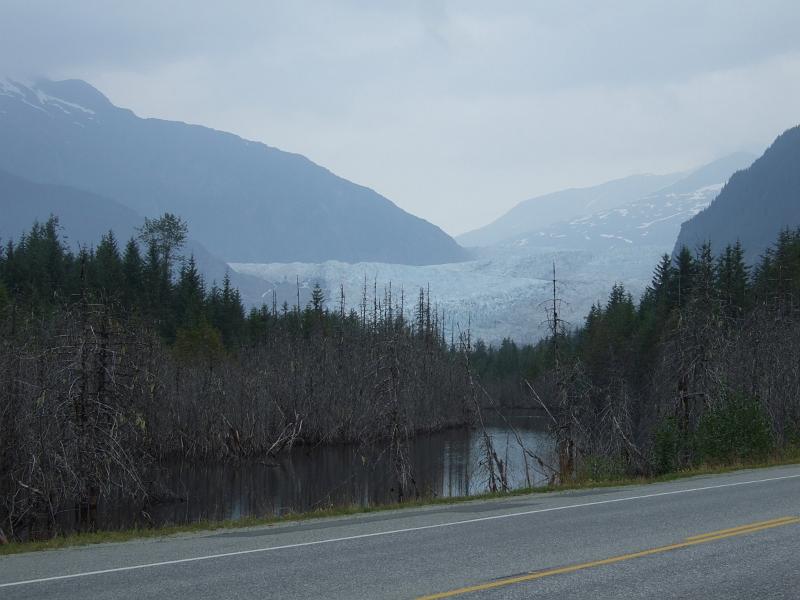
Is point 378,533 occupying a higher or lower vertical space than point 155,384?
lower

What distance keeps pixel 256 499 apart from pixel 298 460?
12749 millimetres

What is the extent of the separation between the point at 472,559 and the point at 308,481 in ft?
103

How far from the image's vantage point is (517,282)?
496 feet

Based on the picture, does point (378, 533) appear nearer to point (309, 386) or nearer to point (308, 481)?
point (308, 481)

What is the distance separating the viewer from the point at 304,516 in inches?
687

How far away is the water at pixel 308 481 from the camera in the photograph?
32.0 m

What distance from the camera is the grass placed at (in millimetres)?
14336

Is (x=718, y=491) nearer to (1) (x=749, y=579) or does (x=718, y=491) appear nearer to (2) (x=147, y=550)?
(1) (x=749, y=579)

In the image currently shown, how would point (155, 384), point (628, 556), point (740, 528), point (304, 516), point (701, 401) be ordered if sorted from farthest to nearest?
point (701, 401), point (155, 384), point (304, 516), point (740, 528), point (628, 556)

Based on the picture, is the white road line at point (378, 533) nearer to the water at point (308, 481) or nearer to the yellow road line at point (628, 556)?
the yellow road line at point (628, 556)

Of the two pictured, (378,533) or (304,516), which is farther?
(304,516)

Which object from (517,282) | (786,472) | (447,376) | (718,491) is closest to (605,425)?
(786,472)

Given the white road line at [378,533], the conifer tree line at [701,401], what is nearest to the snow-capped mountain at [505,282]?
the conifer tree line at [701,401]

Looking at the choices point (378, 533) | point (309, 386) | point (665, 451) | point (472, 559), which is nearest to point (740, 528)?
point (472, 559)
